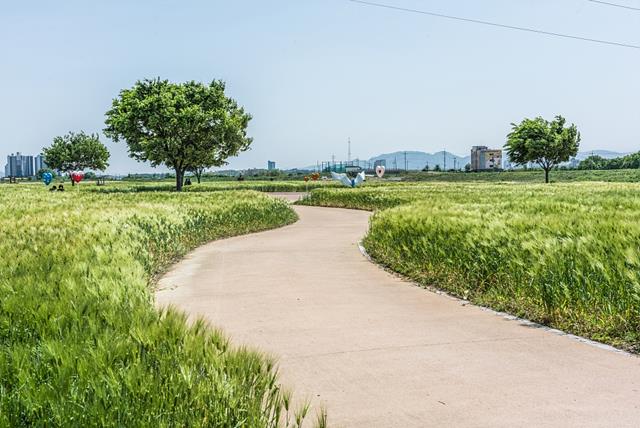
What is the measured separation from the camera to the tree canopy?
90.7 metres

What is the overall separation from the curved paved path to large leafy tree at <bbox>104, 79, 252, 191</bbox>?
38.6 meters

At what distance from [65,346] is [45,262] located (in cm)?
348

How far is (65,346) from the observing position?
3336 millimetres

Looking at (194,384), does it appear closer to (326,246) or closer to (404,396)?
(404,396)

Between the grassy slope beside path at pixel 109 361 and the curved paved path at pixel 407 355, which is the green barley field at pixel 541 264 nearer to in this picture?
the curved paved path at pixel 407 355

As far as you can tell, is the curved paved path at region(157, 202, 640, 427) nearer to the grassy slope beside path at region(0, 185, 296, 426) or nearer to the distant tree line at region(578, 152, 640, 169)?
the grassy slope beside path at region(0, 185, 296, 426)

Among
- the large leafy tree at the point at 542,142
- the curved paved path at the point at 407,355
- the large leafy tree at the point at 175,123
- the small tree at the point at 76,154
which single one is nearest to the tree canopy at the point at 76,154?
the small tree at the point at 76,154

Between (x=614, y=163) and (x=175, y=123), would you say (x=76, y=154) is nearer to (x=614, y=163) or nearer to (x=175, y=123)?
(x=175, y=123)

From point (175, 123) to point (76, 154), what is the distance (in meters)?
52.6

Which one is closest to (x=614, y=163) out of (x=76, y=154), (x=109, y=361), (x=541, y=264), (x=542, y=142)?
(x=542, y=142)

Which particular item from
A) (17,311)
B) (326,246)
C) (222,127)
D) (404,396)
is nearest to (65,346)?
(17,311)

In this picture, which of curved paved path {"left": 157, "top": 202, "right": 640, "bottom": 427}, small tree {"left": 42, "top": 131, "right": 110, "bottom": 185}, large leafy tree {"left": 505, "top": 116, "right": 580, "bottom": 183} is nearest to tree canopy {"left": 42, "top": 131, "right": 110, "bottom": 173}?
small tree {"left": 42, "top": 131, "right": 110, "bottom": 185}

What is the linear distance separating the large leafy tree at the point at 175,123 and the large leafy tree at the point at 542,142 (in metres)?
31.8

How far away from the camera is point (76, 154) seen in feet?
301
